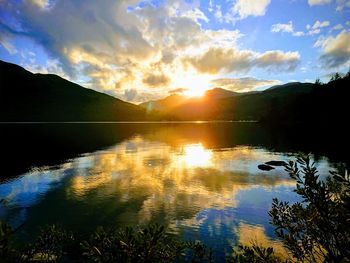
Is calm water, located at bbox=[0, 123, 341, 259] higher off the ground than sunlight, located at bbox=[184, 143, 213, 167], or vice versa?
sunlight, located at bbox=[184, 143, 213, 167]

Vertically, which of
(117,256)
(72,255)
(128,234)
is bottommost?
(72,255)

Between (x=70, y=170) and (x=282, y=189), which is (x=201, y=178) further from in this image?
(x=70, y=170)

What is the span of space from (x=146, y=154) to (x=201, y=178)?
123ft

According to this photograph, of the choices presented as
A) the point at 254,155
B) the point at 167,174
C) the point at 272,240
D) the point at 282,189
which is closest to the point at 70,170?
the point at 167,174

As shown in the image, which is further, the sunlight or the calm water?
the sunlight

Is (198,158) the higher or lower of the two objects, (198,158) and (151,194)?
the higher

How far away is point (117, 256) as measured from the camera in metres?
9.95

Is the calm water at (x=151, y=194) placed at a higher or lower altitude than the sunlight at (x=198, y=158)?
lower

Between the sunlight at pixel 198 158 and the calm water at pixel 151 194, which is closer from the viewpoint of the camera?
the calm water at pixel 151 194

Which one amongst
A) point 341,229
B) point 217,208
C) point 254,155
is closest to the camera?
point 341,229

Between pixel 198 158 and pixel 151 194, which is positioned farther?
pixel 198 158

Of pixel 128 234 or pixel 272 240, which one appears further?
pixel 272 240

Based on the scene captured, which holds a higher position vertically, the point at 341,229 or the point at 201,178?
the point at 341,229

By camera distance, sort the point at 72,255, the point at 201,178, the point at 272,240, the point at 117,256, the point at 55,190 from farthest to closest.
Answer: the point at 201,178 < the point at 55,190 < the point at 272,240 < the point at 72,255 < the point at 117,256
